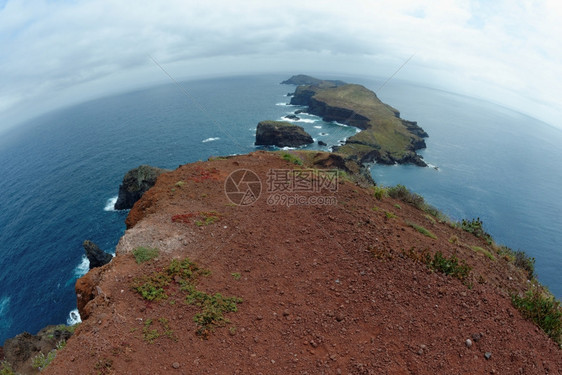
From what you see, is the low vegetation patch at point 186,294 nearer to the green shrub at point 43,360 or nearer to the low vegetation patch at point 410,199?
the green shrub at point 43,360

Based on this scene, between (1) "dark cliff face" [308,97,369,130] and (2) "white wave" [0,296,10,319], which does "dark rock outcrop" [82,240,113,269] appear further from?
(1) "dark cliff face" [308,97,369,130]

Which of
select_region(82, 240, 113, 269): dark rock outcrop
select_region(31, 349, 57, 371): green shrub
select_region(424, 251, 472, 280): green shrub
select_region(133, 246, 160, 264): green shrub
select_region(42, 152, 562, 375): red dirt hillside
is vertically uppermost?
select_region(133, 246, 160, 264): green shrub

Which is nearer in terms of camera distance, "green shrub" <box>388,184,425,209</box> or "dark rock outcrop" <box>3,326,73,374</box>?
"dark rock outcrop" <box>3,326,73,374</box>

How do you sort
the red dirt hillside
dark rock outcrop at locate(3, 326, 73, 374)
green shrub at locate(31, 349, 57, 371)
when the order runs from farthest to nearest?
1. dark rock outcrop at locate(3, 326, 73, 374)
2. green shrub at locate(31, 349, 57, 371)
3. the red dirt hillside

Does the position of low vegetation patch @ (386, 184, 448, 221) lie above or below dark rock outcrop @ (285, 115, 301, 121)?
above

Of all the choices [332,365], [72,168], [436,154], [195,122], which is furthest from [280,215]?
[195,122]

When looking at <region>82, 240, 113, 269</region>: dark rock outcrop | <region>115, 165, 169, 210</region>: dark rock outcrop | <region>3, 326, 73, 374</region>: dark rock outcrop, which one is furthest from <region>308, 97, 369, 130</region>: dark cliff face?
<region>3, 326, 73, 374</region>: dark rock outcrop

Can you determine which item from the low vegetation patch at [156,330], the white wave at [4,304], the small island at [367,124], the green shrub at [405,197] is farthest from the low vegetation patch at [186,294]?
the small island at [367,124]

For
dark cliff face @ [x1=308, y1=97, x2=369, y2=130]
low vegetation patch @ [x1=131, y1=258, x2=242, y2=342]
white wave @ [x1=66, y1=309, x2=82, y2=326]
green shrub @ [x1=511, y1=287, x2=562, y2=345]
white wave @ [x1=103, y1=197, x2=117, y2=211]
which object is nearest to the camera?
low vegetation patch @ [x1=131, y1=258, x2=242, y2=342]
